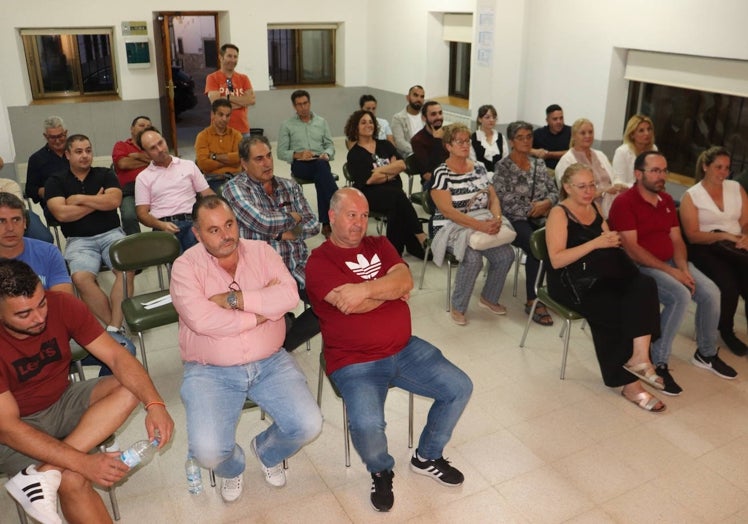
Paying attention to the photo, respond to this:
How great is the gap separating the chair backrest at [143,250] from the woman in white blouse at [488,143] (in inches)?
121

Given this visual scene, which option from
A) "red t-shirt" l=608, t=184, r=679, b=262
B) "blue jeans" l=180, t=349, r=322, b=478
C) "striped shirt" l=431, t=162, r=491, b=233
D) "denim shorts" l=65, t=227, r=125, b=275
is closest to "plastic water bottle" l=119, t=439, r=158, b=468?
"blue jeans" l=180, t=349, r=322, b=478

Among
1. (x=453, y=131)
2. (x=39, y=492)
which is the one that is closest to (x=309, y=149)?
A: (x=453, y=131)

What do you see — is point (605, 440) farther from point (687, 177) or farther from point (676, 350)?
point (687, 177)

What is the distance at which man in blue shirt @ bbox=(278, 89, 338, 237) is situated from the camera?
19.9ft

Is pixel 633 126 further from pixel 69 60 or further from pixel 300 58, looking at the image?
pixel 69 60

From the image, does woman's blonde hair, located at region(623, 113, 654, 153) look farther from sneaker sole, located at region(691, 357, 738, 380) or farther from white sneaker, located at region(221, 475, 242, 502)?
white sneaker, located at region(221, 475, 242, 502)

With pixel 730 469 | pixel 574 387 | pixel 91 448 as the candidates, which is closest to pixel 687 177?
pixel 574 387

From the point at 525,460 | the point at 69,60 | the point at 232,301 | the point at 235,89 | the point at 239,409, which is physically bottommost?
the point at 525,460

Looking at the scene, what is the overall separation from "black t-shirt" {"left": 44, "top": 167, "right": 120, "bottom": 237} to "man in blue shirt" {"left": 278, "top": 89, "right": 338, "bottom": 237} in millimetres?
2016

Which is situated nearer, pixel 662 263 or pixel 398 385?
pixel 398 385

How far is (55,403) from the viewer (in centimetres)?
261

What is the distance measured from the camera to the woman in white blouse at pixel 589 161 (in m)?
5.07

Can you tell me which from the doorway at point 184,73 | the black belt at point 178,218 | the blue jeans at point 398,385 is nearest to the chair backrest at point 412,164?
the black belt at point 178,218

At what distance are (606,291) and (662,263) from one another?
22.4 inches
